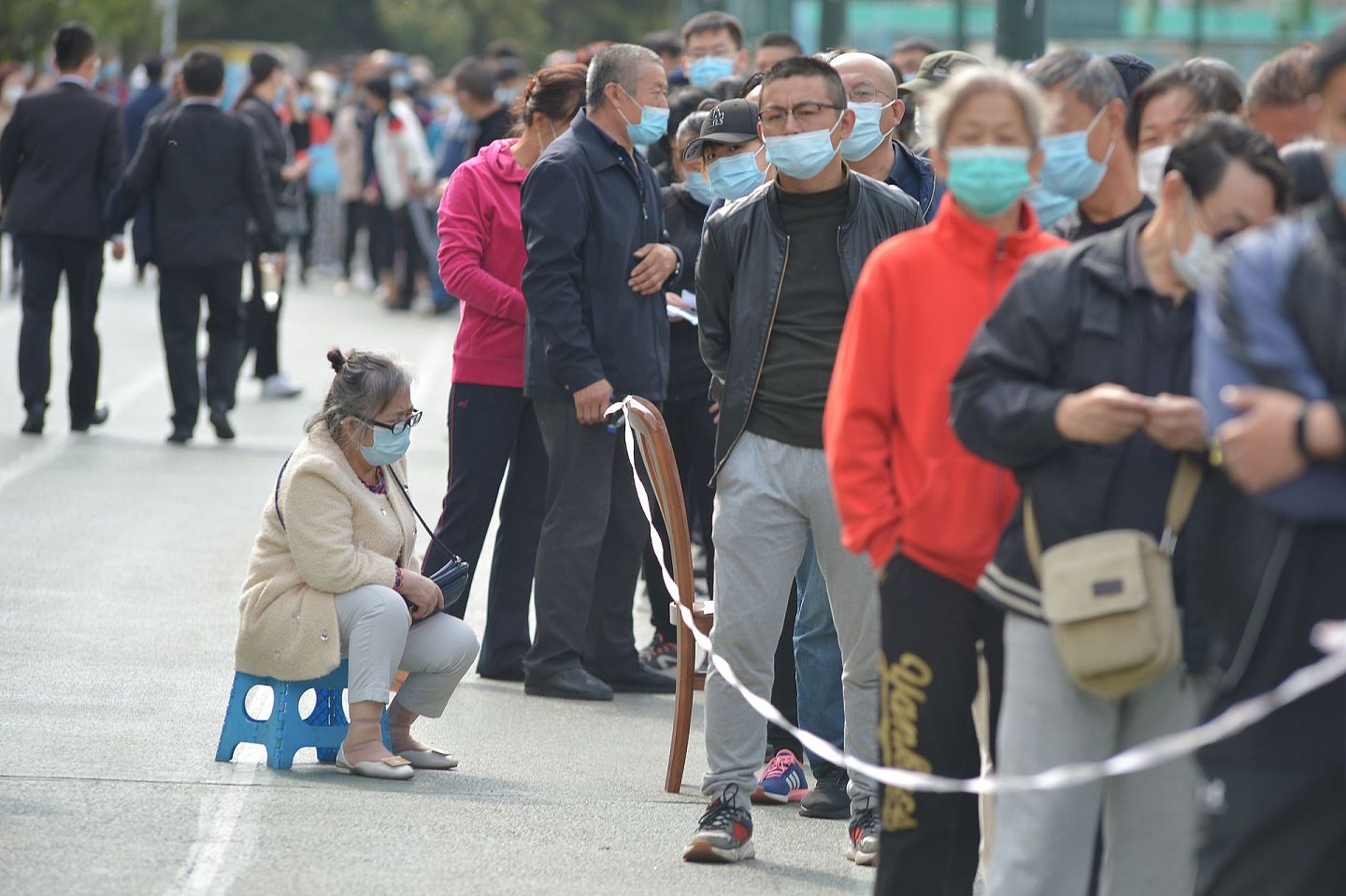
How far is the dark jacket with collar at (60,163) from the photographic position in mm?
12250

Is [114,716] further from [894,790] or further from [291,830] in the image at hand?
[894,790]

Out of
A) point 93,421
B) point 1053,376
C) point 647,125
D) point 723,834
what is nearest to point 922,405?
point 1053,376

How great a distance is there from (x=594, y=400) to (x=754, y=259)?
66.9 inches

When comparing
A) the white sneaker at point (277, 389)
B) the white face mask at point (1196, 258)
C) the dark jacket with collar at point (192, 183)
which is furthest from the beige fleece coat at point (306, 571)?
the white sneaker at point (277, 389)

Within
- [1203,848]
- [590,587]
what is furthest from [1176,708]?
[590,587]

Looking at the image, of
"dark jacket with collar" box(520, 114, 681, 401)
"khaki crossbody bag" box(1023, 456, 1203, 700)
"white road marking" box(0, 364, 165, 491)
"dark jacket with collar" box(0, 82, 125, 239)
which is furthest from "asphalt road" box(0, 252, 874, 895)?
"dark jacket with collar" box(0, 82, 125, 239)

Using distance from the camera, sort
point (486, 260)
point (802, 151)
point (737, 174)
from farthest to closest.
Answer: point (486, 260)
point (737, 174)
point (802, 151)

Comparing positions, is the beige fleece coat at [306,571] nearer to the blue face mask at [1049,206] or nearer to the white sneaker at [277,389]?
the blue face mask at [1049,206]

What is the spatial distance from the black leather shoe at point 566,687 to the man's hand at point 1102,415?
12.9 ft

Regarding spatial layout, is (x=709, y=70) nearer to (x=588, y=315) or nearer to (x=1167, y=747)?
(x=588, y=315)

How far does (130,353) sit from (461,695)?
35.9 ft

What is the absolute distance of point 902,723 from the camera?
4184mm

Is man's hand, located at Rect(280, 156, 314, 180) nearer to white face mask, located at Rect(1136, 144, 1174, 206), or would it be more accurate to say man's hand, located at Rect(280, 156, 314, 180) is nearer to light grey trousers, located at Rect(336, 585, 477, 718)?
light grey trousers, located at Rect(336, 585, 477, 718)

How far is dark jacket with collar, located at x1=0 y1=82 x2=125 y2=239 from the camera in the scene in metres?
12.2
